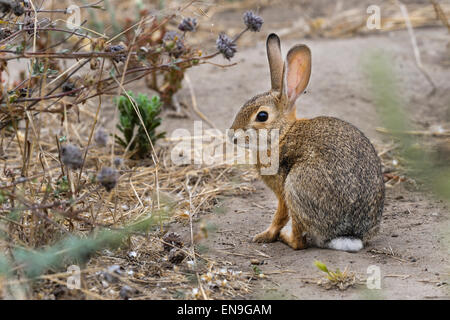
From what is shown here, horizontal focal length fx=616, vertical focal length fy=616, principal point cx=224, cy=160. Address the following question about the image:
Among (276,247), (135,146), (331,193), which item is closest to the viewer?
(331,193)

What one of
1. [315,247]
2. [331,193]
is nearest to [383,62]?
[331,193]

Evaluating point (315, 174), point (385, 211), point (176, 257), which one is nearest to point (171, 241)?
point (176, 257)

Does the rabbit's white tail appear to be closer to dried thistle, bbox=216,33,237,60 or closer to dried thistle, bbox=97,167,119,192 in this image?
dried thistle, bbox=216,33,237,60

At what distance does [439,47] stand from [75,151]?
6522mm

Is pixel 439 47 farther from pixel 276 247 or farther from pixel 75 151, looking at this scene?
pixel 75 151

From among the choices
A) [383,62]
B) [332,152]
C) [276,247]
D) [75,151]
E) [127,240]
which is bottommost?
A: [276,247]

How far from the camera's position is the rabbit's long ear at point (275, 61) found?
14.5 feet

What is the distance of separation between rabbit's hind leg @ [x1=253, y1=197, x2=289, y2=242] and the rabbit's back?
0.84 feet

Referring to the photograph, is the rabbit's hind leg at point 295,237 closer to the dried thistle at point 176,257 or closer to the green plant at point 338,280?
the green plant at point 338,280

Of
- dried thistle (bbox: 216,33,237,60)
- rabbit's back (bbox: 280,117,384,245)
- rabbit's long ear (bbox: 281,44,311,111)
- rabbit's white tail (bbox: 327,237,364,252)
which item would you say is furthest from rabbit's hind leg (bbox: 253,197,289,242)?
dried thistle (bbox: 216,33,237,60)

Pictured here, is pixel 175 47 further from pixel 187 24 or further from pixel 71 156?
pixel 71 156

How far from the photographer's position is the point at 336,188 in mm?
3854

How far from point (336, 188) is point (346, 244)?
0.37 meters

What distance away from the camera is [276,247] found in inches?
164
